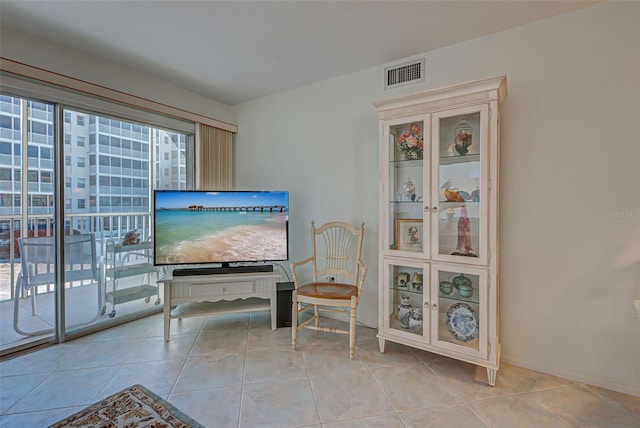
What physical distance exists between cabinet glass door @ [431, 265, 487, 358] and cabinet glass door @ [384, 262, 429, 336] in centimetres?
11

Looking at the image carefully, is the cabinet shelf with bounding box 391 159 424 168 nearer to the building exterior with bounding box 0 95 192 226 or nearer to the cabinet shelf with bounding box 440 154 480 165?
the cabinet shelf with bounding box 440 154 480 165

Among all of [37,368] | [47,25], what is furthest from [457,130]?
[37,368]

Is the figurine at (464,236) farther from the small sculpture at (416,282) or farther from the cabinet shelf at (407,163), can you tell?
the cabinet shelf at (407,163)

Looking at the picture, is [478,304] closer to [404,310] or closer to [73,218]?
[404,310]

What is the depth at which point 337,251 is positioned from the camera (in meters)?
2.98

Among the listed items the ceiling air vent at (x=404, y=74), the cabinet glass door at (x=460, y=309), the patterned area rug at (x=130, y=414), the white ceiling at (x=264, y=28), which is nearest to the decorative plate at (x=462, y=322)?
the cabinet glass door at (x=460, y=309)

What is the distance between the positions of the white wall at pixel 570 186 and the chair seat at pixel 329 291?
3.86ft

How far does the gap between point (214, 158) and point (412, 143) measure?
2.42m

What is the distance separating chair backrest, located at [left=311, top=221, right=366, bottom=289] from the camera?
282cm

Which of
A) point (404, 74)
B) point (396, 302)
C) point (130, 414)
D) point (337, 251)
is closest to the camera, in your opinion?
point (130, 414)

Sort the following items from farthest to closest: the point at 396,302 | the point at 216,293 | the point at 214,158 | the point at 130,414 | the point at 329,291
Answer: the point at 214,158
the point at 216,293
the point at 329,291
the point at 396,302
the point at 130,414

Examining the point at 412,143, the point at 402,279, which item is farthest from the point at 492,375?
the point at 412,143

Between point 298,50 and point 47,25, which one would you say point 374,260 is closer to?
point 298,50

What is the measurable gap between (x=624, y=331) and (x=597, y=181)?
0.97m
